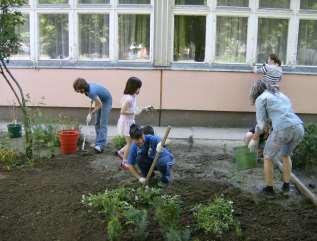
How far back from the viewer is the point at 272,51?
1094 cm

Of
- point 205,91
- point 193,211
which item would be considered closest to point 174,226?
point 193,211

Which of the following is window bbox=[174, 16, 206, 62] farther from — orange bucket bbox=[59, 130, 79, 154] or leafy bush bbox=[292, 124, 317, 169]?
leafy bush bbox=[292, 124, 317, 169]

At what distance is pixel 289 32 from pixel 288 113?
5206mm

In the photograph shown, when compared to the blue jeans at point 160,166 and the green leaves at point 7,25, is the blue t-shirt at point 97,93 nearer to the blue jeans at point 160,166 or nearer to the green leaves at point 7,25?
the green leaves at point 7,25

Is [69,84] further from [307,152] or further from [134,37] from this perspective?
[307,152]

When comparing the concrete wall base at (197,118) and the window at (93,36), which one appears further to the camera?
the window at (93,36)

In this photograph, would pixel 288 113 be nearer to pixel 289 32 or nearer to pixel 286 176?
pixel 286 176

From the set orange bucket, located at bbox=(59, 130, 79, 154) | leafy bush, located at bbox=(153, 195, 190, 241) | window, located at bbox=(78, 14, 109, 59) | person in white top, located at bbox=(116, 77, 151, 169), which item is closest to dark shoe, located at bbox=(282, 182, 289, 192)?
leafy bush, located at bbox=(153, 195, 190, 241)

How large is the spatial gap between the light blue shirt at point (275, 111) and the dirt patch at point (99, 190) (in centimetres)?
94

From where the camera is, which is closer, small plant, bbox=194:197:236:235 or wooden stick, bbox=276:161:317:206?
small plant, bbox=194:197:236:235

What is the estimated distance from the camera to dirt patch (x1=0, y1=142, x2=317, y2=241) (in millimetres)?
5168

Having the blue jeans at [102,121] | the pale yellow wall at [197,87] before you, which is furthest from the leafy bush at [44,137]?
the pale yellow wall at [197,87]

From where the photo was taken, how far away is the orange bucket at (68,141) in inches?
318

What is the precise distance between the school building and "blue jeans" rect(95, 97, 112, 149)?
231 cm
